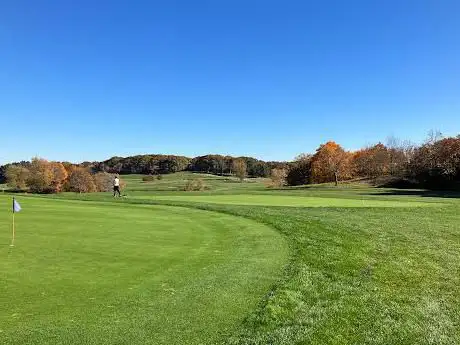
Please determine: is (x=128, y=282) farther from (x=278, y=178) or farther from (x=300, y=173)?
(x=300, y=173)

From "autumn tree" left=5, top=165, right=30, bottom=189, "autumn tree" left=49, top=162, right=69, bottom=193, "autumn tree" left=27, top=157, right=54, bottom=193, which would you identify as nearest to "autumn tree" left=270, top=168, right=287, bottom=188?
"autumn tree" left=49, top=162, right=69, bottom=193

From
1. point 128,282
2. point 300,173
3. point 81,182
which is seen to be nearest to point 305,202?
point 128,282

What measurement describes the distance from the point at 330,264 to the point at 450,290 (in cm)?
250

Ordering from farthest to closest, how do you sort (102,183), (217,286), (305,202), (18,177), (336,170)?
(336,170)
(18,177)
(102,183)
(305,202)
(217,286)

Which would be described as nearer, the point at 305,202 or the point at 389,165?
the point at 305,202

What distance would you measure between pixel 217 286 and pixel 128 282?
143 centimetres

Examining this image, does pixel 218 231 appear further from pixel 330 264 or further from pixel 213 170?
pixel 213 170

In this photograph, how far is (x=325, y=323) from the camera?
6539mm

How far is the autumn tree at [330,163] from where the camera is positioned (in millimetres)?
83750

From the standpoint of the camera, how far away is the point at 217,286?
754 cm

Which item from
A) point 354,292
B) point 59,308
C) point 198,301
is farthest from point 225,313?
point 354,292

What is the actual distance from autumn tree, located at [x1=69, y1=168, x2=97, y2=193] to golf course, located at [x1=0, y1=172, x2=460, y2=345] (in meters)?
54.6

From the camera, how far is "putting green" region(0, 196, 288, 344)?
550cm

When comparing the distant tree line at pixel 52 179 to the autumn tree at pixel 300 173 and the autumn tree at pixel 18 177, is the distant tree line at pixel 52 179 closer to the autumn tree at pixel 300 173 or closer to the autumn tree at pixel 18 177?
the autumn tree at pixel 18 177
